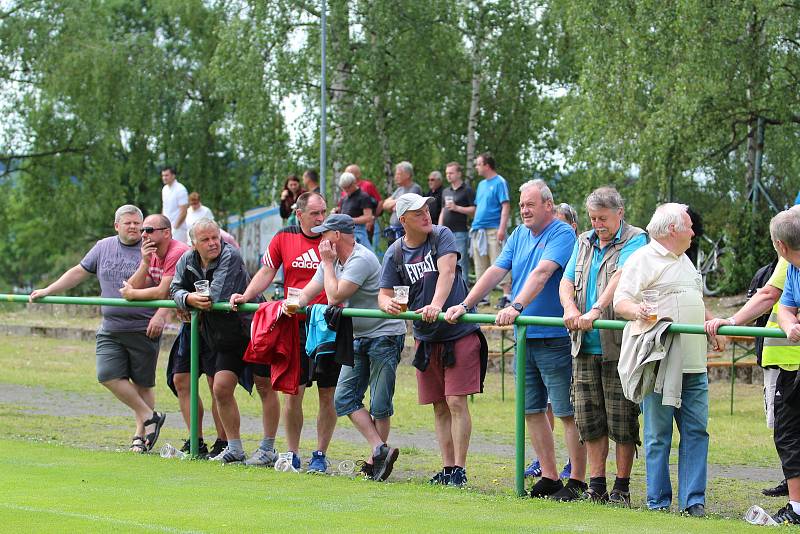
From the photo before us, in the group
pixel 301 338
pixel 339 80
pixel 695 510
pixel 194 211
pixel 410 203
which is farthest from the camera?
pixel 339 80

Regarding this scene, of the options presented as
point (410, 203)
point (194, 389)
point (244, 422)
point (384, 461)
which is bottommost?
point (244, 422)

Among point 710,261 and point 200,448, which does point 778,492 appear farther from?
point 710,261

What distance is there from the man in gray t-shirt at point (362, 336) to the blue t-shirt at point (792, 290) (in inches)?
123

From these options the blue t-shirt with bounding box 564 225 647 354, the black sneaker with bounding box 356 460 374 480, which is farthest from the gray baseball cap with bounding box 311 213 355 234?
the blue t-shirt with bounding box 564 225 647 354

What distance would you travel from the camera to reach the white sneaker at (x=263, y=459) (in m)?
10.9

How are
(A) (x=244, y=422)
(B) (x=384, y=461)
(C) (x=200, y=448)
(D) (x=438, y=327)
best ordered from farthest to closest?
(A) (x=244, y=422) < (C) (x=200, y=448) < (B) (x=384, y=461) < (D) (x=438, y=327)

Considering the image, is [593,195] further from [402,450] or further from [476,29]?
[476,29]

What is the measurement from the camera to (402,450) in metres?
12.1

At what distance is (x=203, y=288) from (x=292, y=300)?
2.83 ft

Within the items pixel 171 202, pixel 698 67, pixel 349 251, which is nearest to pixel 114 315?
pixel 349 251

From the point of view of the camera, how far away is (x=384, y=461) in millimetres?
10062

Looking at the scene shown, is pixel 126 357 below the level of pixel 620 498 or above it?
above

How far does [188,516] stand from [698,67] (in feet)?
52.5

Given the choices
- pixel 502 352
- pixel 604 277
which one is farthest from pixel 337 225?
pixel 502 352
